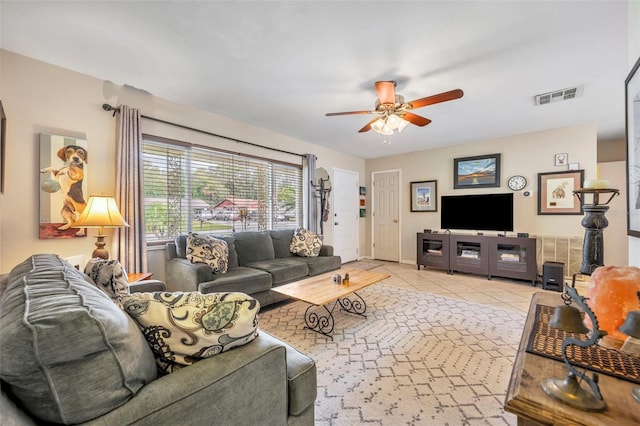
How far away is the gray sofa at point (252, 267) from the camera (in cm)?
267

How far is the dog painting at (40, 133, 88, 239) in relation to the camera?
235 centimetres

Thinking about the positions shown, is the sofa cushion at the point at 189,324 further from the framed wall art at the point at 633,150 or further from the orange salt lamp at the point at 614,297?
the framed wall art at the point at 633,150

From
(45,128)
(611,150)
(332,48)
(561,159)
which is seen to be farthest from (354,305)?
(611,150)

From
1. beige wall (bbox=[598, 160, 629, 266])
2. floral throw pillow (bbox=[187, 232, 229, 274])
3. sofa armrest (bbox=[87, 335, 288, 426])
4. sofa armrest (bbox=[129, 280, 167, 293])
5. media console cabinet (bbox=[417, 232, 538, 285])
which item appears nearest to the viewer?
sofa armrest (bbox=[87, 335, 288, 426])

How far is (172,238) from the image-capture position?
326 cm

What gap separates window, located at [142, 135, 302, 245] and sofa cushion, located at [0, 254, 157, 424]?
264 centimetres

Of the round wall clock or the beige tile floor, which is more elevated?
the round wall clock

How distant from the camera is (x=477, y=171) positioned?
4.87 meters

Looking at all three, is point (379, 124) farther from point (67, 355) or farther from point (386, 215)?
point (386, 215)

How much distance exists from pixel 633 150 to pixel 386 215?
4.78 meters

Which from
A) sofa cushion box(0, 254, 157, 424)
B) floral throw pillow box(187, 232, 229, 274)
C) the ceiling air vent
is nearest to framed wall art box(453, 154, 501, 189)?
the ceiling air vent

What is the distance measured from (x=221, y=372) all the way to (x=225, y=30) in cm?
218

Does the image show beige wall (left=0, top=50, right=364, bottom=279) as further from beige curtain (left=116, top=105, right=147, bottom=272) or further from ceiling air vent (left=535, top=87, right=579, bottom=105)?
ceiling air vent (left=535, top=87, right=579, bottom=105)

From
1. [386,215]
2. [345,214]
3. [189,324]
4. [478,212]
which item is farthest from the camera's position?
[386,215]
